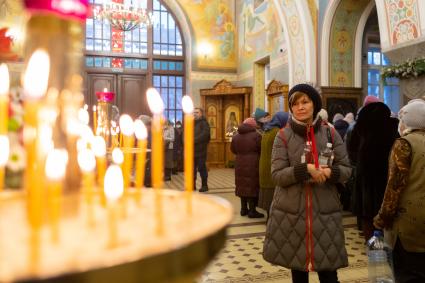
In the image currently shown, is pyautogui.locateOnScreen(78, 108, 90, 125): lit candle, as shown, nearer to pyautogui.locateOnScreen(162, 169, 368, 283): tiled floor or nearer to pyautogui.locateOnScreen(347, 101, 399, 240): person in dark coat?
pyautogui.locateOnScreen(162, 169, 368, 283): tiled floor

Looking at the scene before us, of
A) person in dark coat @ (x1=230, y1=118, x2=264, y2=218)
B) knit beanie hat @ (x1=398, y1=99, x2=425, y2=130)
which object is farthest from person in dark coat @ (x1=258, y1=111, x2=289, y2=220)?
knit beanie hat @ (x1=398, y1=99, x2=425, y2=130)

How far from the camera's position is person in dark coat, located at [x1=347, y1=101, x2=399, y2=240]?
13.1 ft

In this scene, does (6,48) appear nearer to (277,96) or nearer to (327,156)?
(327,156)

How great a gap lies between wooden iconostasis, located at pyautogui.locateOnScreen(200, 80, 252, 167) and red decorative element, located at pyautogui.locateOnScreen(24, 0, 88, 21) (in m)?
12.9

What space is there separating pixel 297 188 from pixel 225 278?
153cm

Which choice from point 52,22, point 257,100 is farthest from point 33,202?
point 257,100

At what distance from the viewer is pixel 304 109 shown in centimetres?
235

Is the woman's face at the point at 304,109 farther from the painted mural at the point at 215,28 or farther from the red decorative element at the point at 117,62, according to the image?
the red decorative element at the point at 117,62

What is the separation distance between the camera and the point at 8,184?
908mm

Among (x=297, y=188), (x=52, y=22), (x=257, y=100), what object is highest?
(x=257, y=100)

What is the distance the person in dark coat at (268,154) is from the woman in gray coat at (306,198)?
91.1 inches

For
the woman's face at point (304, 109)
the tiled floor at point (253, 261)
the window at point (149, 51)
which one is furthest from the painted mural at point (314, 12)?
the woman's face at point (304, 109)

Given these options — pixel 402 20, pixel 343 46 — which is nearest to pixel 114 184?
pixel 402 20

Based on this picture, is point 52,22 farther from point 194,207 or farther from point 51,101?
point 194,207
